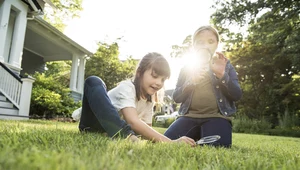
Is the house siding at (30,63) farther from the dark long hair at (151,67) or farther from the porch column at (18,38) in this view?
the dark long hair at (151,67)

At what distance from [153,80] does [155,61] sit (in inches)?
7.4

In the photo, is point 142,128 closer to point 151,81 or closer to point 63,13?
point 151,81

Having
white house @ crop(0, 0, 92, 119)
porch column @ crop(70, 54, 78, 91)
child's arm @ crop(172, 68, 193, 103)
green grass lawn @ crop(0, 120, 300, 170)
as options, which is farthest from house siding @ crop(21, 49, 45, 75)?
green grass lawn @ crop(0, 120, 300, 170)

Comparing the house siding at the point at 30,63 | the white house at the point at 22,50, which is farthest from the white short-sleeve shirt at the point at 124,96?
the house siding at the point at 30,63

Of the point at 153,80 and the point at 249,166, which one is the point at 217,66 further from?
the point at 249,166

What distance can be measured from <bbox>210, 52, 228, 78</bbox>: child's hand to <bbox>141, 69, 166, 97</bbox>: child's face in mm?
608

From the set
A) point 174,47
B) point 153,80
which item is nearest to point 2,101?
point 153,80

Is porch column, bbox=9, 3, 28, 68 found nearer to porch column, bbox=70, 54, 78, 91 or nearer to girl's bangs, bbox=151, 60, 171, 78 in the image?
porch column, bbox=70, 54, 78, 91

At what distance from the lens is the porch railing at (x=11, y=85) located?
25.7 feet

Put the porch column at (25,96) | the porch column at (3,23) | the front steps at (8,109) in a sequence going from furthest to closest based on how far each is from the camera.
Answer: the porch column at (3,23) → the porch column at (25,96) → the front steps at (8,109)

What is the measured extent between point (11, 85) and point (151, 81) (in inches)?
266

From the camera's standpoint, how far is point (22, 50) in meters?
10.7

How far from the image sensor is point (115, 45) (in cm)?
1966

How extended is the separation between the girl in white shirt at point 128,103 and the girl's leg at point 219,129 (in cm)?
61
